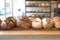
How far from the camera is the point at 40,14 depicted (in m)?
5.73

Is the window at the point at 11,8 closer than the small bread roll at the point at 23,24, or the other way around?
the small bread roll at the point at 23,24

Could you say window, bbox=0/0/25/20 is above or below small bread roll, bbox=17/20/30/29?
above

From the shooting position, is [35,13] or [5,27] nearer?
[5,27]

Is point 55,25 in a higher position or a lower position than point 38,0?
lower

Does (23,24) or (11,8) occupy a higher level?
(11,8)

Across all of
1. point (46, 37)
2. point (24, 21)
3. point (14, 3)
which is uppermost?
point (14, 3)

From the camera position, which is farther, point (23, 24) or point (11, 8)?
point (11, 8)

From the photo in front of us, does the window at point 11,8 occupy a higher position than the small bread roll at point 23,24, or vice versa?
the window at point 11,8

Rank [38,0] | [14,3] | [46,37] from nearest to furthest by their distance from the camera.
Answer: [46,37]
[38,0]
[14,3]

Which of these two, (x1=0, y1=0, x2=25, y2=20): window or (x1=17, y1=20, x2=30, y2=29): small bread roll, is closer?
(x1=17, y1=20, x2=30, y2=29): small bread roll

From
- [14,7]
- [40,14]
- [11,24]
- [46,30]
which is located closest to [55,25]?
[46,30]

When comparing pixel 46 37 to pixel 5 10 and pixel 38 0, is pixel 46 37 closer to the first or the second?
pixel 38 0

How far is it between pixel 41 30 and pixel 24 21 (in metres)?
0.17

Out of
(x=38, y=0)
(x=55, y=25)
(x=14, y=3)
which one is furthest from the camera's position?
(x=14, y=3)
